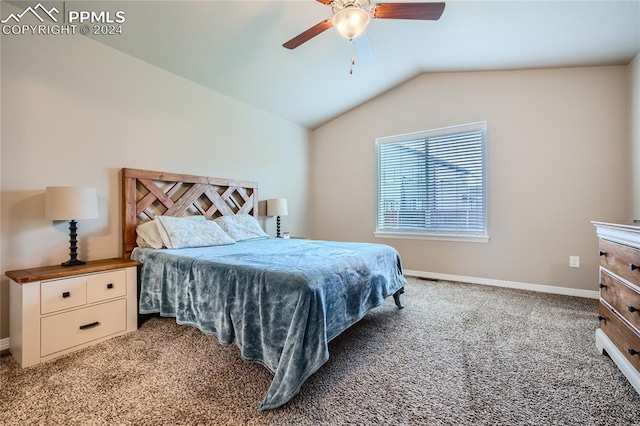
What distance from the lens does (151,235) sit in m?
2.60

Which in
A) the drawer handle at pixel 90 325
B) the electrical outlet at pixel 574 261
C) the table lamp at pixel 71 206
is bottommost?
the drawer handle at pixel 90 325

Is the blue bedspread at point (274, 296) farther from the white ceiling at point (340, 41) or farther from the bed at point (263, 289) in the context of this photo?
the white ceiling at point (340, 41)

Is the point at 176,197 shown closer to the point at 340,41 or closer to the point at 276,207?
the point at 276,207

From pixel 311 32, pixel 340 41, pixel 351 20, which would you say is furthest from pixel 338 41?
pixel 351 20

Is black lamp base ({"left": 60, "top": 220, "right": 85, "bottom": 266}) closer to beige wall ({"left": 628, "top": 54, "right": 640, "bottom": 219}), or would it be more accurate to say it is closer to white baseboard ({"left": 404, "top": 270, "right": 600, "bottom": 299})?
white baseboard ({"left": 404, "top": 270, "right": 600, "bottom": 299})

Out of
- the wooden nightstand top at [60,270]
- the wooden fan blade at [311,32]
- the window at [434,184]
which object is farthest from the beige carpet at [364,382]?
the wooden fan blade at [311,32]

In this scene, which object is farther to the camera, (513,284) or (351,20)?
(513,284)

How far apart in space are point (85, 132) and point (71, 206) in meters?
0.78

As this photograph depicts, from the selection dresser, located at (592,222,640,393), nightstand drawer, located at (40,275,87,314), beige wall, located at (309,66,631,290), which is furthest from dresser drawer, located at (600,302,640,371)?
nightstand drawer, located at (40,275,87,314)

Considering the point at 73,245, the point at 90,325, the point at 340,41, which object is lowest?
the point at 90,325

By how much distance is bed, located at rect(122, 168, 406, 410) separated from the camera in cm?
142

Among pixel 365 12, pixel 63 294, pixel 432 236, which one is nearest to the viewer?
pixel 365 12

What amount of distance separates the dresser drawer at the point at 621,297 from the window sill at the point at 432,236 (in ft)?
5.41

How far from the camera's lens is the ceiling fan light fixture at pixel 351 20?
1750 mm
